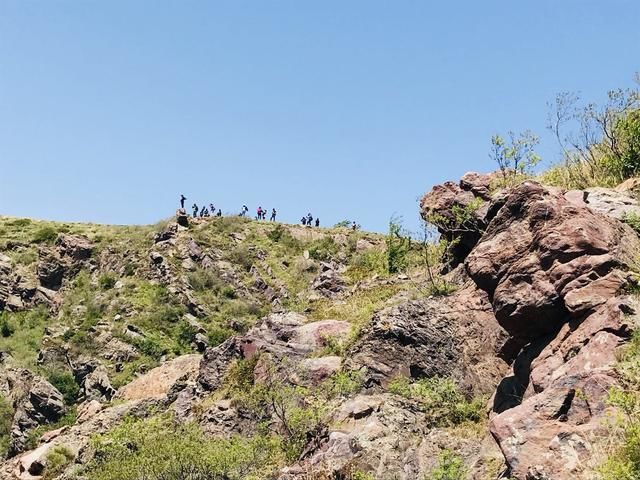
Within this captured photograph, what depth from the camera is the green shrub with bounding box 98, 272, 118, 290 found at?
6083 centimetres

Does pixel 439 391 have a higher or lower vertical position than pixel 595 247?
lower

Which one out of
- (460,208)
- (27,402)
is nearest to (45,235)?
(27,402)

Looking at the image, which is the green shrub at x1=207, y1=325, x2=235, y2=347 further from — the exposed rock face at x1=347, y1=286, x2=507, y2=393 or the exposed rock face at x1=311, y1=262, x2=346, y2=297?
the exposed rock face at x1=347, y1=286, x2=507, y2=393

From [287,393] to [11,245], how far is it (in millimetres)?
62395

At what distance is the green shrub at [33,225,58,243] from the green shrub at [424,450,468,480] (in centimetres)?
6837

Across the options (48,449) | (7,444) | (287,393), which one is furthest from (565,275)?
(7,444)

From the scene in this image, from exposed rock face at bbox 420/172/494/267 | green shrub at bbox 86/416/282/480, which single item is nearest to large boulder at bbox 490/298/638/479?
green shrub at bbox 86/416/282/480

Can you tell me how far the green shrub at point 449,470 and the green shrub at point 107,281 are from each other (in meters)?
54.1

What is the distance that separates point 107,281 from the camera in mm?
61469

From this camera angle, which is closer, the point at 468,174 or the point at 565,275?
the point at 565,275

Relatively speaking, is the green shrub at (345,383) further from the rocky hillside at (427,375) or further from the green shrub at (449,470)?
the green shrub at (449,470)

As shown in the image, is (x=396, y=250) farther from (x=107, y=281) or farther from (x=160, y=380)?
(x=107, y=281)

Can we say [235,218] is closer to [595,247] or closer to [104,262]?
[104,262]

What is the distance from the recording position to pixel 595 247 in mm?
10898
